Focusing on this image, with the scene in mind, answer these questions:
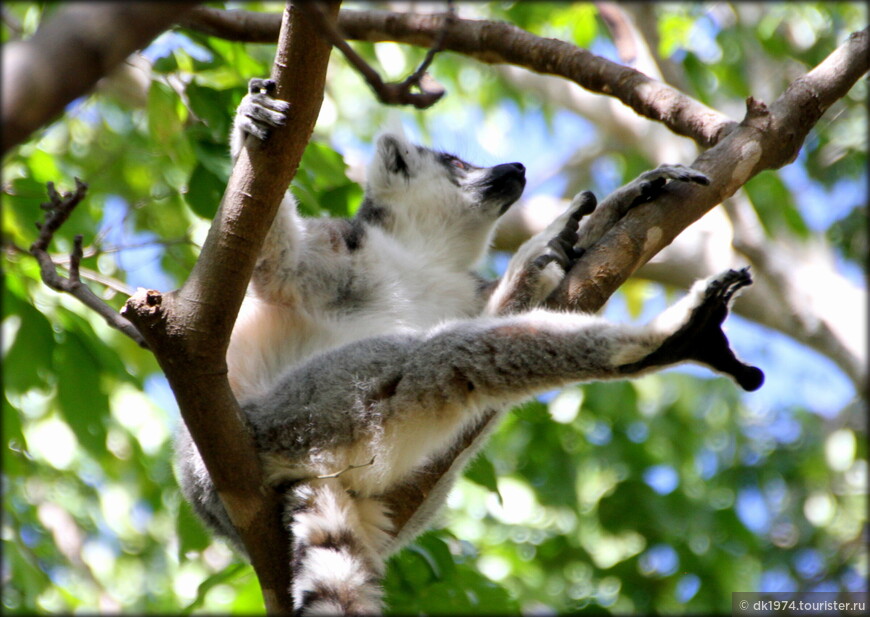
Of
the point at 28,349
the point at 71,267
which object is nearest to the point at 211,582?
the point at 28,349

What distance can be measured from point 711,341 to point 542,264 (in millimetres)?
989

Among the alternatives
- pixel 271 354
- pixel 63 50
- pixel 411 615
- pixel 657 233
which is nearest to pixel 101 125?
pixel 271 354

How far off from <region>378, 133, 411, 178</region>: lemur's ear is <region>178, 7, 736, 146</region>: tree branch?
700mm

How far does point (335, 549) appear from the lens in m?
3.49

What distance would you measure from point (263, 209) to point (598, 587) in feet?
16.6

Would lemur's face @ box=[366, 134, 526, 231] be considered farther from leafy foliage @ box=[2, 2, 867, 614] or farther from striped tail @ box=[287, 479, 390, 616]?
striped tail @ box=[287, 479, 390, 616]

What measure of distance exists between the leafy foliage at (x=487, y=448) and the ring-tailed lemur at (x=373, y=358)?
0.54m

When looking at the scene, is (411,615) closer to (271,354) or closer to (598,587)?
(271,354)

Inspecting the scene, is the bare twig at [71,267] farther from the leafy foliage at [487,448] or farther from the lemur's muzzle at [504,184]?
the lemur's muzzle at [504,184]

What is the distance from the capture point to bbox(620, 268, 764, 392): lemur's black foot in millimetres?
3225

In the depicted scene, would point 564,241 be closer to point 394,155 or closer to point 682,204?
point 682,204

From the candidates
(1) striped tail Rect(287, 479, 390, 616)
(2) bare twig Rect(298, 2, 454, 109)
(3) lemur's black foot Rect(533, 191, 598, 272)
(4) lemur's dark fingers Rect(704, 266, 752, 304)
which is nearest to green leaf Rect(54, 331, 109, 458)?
(1) striped tail Rect(287, 479, 390, 616)

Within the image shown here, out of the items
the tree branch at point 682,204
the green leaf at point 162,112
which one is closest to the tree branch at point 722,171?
the tree branch at point 682,204

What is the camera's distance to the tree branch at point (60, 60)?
1.23 metres
